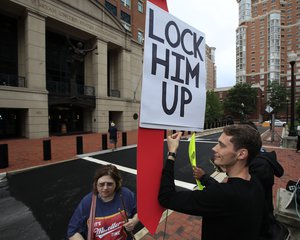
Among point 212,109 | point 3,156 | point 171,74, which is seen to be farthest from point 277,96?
point 171,74

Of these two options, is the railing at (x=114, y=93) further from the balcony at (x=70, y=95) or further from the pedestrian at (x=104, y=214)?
the pedestrian at (x=104, y=214)

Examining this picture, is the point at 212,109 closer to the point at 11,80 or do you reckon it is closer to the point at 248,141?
the point at 11,80

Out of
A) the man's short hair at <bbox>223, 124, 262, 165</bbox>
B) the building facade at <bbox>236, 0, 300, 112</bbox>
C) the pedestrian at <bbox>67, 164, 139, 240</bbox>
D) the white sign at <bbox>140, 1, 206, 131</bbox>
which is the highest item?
the building facade at <bbox>236, 0, 300, 112</bbox>

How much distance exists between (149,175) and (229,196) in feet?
1.73

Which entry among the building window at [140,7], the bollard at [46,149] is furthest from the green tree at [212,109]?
the bollard at [46,149]

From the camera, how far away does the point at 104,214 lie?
183 centimetres

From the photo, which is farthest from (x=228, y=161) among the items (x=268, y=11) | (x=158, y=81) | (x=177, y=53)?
(x=268, y=11)

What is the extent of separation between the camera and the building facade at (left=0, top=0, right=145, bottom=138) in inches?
598

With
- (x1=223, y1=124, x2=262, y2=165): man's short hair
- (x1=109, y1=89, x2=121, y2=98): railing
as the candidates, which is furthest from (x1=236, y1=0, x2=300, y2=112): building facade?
(x1=223, y1=124, x2=262, y2=165): man's short hair

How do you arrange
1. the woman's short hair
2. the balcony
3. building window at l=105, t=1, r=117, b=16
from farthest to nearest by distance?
building window at l=105, t=1, r=117, b=16 < the balcony < the woman's short hair

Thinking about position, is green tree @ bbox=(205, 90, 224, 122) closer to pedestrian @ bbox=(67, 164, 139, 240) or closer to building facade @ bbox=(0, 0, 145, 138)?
building facade @ bbox=(0, 0, 145, 138)

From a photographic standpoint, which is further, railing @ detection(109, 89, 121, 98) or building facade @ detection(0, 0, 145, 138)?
railing @ detection(109, 89, 121, 98)

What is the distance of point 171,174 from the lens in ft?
4.18

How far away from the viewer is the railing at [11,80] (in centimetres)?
1505
